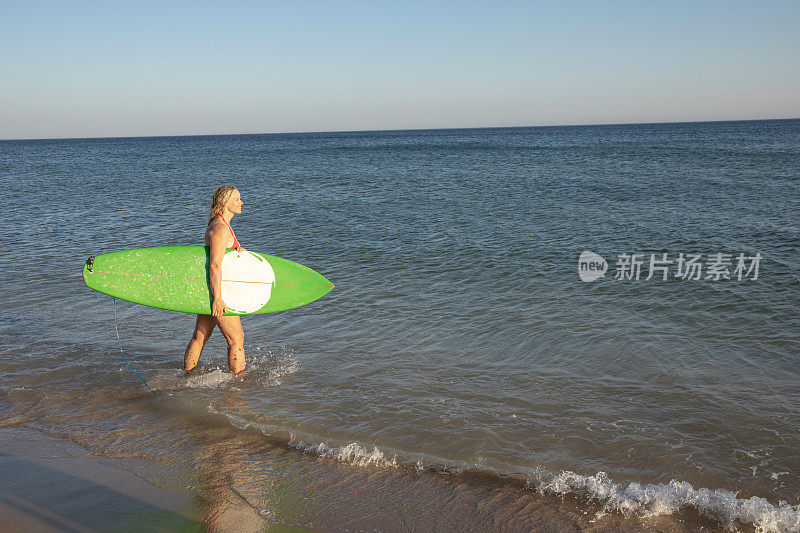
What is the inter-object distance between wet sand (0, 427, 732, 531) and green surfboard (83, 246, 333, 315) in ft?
6.10

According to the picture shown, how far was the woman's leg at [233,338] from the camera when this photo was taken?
19.1ft

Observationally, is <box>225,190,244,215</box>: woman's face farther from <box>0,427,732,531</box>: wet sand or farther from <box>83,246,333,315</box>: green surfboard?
<box>0,427,732,531</box>: wet sand

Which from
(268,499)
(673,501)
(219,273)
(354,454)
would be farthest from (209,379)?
(673,501)

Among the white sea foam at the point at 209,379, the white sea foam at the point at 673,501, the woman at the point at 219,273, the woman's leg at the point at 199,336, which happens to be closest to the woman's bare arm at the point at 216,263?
the woman at the point at 219,273

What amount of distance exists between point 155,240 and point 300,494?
12243 millimetres

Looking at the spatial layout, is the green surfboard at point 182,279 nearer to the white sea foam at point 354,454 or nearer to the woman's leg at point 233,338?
the woman's leg at point 233,338

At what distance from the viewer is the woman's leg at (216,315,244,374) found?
5.82 m

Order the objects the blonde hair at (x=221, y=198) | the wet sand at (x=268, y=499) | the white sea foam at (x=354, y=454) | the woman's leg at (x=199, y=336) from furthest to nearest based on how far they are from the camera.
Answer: the woman's leg at (x=199, y=336), the blonde hair at (x=221, y=198), the white sea foam at (x=354, y=454), the wet sand at (x=268, y=499)

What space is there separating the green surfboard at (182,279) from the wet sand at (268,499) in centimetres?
186

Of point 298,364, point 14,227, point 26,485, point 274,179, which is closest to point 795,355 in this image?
point 298,364

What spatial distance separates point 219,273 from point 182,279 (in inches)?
27.6

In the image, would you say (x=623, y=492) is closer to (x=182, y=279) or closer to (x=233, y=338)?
(x=233, y=338)

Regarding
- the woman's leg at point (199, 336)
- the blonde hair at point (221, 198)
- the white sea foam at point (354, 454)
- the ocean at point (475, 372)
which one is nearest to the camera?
the ocean at point (475, 372)

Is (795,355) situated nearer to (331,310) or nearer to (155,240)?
(331,310)
